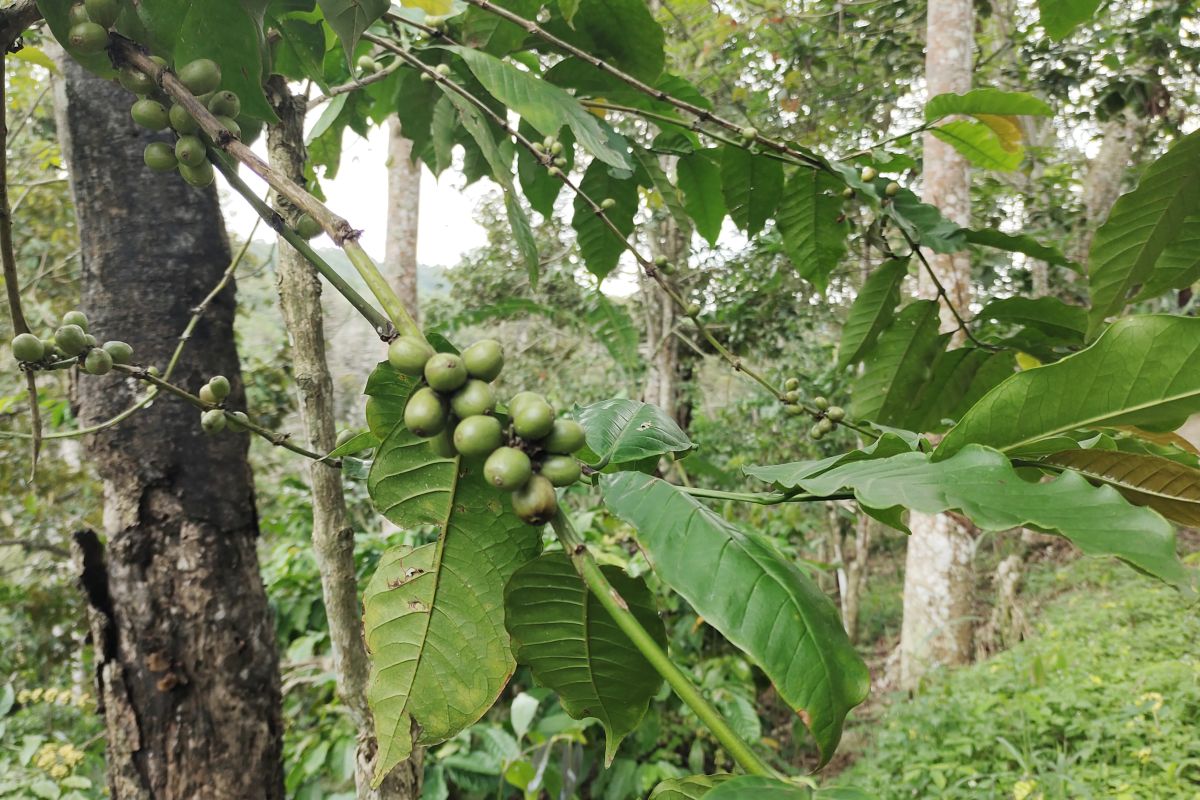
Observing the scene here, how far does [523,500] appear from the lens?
0.40 meters

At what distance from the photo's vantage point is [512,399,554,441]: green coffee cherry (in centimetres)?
41

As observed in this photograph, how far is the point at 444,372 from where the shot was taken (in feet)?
1.34

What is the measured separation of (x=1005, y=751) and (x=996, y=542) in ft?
15.0

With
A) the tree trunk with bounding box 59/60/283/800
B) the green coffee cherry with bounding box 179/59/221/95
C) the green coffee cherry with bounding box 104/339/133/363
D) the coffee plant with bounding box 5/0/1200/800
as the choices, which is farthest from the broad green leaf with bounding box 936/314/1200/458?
the tree trunk with bounding box 59/60/283/800

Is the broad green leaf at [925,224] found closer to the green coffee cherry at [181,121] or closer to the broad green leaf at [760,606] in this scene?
the broad green leaf at [760,606]

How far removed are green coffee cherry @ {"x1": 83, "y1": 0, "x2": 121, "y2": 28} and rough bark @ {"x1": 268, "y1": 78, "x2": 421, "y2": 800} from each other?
0.45 metres

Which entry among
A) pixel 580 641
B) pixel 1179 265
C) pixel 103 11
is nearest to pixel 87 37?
pixel 103 11

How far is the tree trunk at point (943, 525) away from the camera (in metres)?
3.69

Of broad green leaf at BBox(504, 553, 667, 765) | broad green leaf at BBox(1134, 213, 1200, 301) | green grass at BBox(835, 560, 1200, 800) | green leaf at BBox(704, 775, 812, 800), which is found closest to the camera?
green leaf at BBox(704, 775, 812, 800)

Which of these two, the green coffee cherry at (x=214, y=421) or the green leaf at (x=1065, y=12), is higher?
the green leaf at (x=1065, y=12)

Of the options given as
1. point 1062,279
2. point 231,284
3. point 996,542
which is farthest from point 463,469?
point 996,542

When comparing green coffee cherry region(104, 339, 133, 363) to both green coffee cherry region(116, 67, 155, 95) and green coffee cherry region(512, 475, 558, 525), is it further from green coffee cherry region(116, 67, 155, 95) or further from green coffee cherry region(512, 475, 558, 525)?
green coffee cherry region(512, 475, 558, 525)

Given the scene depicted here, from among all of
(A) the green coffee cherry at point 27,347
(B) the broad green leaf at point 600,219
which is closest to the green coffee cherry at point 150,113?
(A) the green coffee cherry at point 27,347

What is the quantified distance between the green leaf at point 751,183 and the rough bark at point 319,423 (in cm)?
66
